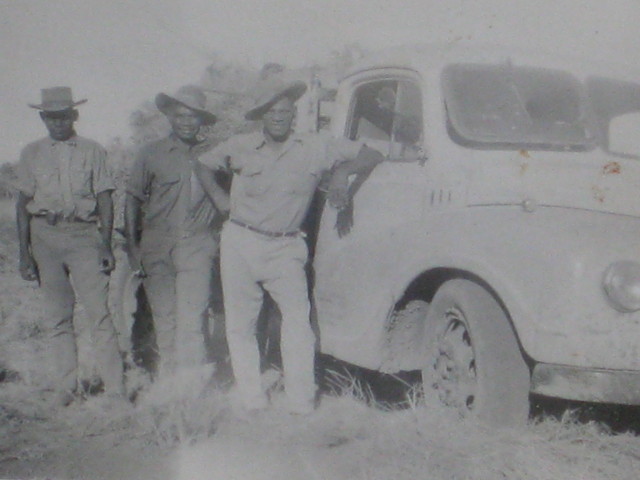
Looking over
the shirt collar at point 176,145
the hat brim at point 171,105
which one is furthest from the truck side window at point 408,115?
the shirt collar at point 176,145

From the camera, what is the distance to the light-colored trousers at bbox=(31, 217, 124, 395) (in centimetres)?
554

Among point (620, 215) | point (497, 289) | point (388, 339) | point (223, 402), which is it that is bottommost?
point (223, 402)

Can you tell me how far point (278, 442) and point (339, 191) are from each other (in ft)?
4.94

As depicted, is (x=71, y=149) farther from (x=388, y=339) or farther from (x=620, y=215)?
(x=620, y=215)

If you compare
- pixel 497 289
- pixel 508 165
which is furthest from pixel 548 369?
pixel 508 165

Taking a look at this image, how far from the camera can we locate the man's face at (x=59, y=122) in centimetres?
558

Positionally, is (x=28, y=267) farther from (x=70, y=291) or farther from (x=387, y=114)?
(x=387, y=114)

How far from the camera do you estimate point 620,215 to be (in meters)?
4.42

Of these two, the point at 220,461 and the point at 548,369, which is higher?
the point at 548,369

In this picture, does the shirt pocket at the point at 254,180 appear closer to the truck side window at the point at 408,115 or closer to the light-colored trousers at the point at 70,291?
the truck side window at the point at 408,115

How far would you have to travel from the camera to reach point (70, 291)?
5.66 m

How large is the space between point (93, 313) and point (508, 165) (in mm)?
2770

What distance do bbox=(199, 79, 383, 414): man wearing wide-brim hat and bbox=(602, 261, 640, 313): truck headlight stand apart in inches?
71.2

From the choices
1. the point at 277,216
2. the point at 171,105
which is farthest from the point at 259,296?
the point at 171,105
